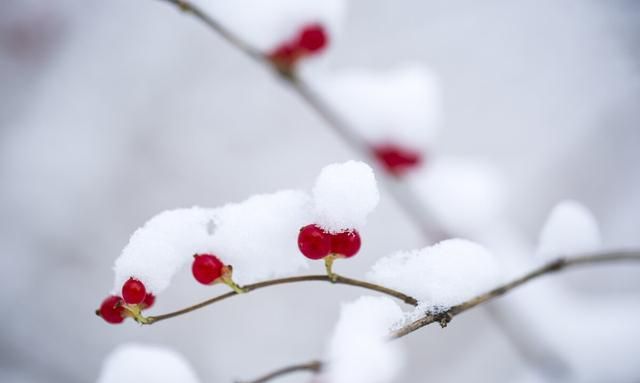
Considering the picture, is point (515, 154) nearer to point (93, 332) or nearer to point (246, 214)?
point (246, 214)

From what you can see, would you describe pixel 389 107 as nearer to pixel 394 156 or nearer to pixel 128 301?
pixel 394 156

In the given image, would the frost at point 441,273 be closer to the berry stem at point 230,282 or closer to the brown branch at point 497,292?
the brown branch at point 497,292

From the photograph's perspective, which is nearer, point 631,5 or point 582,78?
point 631,5

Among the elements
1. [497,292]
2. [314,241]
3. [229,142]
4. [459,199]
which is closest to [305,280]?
[314,241]

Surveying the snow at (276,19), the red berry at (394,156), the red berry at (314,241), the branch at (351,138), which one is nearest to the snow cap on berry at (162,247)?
the red berry at (314,241)

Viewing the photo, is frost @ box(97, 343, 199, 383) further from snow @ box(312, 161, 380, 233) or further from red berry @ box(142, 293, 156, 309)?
snow @ box(312, 161, 380, 233)

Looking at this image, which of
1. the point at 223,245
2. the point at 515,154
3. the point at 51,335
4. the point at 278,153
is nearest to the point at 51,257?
the point at 51,335
